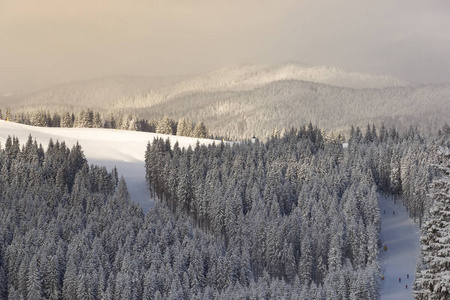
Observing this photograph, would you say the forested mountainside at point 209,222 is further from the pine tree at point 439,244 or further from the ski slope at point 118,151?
the pine tree at point 439,244

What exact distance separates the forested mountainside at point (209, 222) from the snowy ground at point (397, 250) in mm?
3638

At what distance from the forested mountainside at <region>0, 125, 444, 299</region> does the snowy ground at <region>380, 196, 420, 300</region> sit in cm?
364

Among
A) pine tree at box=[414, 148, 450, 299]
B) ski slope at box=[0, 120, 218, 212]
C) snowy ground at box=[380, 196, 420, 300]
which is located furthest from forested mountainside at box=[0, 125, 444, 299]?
pine tree at box=[414, 148, 450, 299]

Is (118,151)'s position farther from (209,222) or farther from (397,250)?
(397,250)

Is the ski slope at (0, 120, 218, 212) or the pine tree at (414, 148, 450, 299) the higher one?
the pine tree at (414, 148, 450, 299)

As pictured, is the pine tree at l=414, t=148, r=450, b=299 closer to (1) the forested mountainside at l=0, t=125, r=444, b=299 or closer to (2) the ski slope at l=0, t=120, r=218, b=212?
(1) the forested mountainside at l=0, t=125, r=444, b=299

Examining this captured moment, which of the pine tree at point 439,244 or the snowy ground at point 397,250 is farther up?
the pine tree at point 439,244

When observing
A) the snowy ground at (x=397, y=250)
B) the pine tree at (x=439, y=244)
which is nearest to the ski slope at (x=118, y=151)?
the snowy ground at (x=397, y=250)

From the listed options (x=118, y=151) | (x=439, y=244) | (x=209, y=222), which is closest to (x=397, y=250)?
(x=209, y=222)

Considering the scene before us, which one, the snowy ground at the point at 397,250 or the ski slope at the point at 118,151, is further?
the ski slope at the point at 118,151

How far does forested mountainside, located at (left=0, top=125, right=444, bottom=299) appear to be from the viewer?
8656 cm

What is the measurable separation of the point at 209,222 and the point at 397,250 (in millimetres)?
37219

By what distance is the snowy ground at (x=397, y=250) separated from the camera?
96375 millimetres

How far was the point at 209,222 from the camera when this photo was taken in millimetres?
123375
